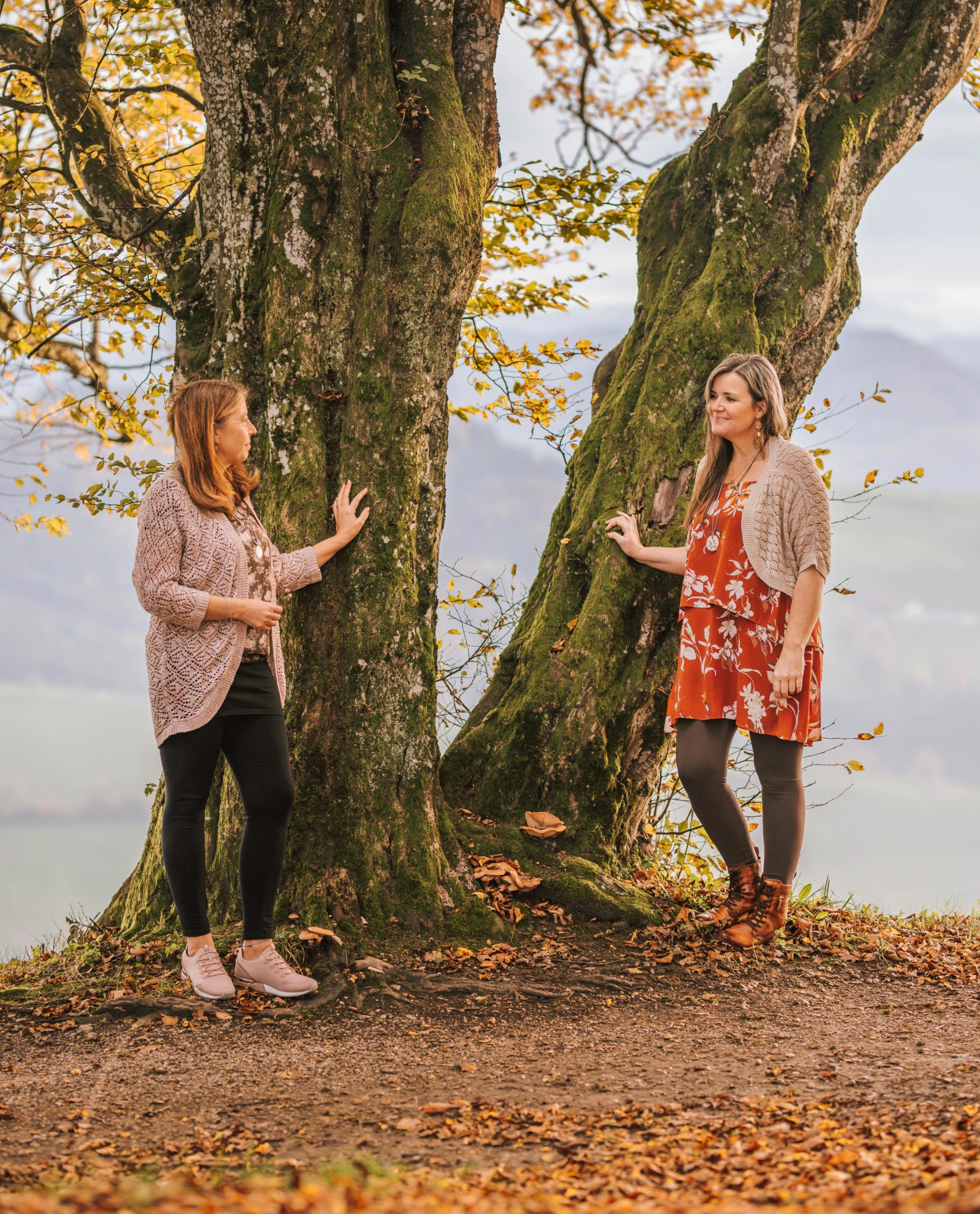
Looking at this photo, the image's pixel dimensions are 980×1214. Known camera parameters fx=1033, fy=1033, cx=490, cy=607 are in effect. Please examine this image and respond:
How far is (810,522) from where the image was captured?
15.3ft

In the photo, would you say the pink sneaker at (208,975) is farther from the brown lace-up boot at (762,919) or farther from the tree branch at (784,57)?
the tree branch at (784,57)

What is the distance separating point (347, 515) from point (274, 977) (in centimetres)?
202

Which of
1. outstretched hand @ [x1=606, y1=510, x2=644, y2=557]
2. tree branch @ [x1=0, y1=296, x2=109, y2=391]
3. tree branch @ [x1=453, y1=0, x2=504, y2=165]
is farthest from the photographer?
tree branch @ [x1=0, y1=296, x2=109, y2=391]

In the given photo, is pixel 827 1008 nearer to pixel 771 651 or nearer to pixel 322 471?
pixel 771 651

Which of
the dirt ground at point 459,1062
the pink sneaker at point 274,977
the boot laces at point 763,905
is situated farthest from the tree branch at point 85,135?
the boot laces at point 763,905

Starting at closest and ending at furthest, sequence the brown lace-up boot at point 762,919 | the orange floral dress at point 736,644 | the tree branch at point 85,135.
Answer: the orange floral dress at point 736,644, the brown lace-up boot at point 762,919, the tree branch at point 85,135

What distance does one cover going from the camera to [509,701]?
593 cm

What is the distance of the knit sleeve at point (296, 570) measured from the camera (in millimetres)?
4559

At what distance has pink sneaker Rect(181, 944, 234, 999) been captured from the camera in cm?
420

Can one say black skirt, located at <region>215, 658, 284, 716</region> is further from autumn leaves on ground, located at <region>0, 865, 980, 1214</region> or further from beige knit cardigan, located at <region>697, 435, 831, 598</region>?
beige knit cardigan, located at <region>697, 435, 831, 598</region>

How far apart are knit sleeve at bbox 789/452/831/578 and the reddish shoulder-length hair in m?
2.50

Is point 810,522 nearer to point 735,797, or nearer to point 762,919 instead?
point 735,797

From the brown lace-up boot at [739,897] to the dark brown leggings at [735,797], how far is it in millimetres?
46

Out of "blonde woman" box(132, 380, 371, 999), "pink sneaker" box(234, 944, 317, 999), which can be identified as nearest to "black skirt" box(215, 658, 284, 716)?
"blonde woman" box(132, 380, 371, 999)
